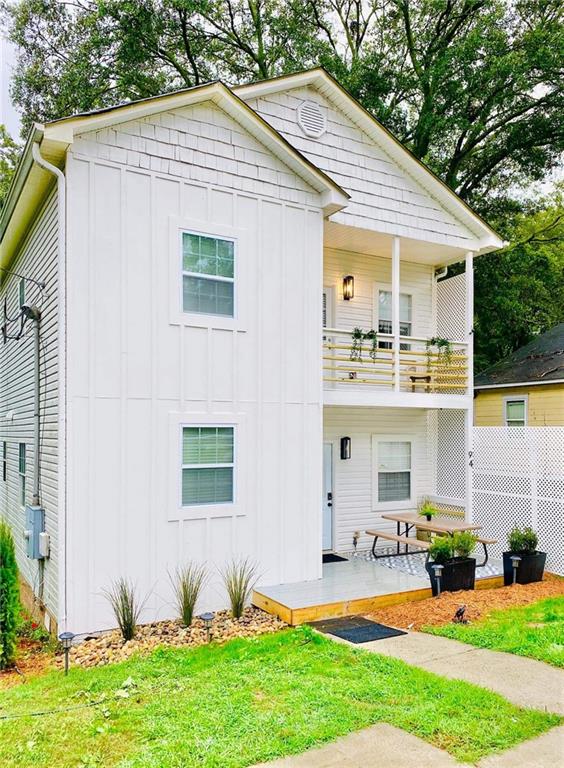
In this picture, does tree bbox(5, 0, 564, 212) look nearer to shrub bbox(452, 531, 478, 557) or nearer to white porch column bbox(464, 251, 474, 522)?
white porch column bbox(464, 251, 474, 522)

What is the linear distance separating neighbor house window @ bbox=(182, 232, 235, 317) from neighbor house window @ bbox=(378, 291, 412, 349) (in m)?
4.55

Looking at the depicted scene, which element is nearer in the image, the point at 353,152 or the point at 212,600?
the point at 212,600

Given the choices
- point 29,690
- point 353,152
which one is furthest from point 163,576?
point 353,152

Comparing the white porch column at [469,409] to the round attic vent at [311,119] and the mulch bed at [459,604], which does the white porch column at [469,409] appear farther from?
the round attic vent at [311,119]

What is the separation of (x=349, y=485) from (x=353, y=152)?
20.2 feet

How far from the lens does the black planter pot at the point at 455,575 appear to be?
25.2 ft

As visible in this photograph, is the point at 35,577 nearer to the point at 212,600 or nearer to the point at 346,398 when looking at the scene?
the point at 212,600

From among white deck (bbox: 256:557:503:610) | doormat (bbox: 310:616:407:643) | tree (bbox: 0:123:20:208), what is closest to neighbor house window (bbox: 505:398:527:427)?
white deck (bbox: 256:557:503:610)

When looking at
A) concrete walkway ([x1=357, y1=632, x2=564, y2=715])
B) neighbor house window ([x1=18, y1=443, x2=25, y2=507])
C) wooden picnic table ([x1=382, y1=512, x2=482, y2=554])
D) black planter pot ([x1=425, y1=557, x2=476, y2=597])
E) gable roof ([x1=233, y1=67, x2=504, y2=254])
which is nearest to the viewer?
concrete walkway ([x1=357, y1=632, x2=564, y2=715])

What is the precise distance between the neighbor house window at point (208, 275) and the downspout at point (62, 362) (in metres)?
1.49

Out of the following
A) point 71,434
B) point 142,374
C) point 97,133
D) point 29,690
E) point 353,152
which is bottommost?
point 29,690

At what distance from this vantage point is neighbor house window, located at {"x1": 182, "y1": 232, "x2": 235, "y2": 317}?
7.25 meters

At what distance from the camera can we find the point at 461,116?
17281 millimetres

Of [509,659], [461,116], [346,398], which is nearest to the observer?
[509,659]
